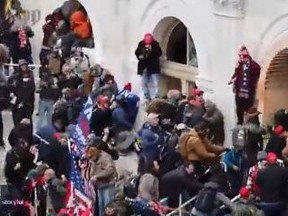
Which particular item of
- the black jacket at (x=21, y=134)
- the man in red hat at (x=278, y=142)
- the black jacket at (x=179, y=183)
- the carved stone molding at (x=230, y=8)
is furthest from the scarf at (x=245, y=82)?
the black jacket at (x=21, y=134)

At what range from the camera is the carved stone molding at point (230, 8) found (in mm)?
17859

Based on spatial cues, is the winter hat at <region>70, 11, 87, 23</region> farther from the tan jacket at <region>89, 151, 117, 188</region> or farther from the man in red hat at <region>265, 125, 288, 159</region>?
the man in red hat at <region>265, 125, 288, 159</region>

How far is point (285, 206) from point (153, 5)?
289 inches

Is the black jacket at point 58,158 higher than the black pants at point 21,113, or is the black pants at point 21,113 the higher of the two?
the black pants at point 21,113

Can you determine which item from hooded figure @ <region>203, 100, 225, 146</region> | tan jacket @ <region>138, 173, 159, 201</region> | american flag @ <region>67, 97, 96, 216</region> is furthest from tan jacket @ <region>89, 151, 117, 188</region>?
hooded figure @ <region>203, 100, 225, 146</region>

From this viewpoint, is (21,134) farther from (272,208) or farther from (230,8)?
(272,208)

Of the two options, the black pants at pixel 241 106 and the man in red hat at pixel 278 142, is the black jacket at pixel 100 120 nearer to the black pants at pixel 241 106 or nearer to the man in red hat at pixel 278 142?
the black pants at pixel 241 106

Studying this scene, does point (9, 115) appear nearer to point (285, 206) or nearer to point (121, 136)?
point (121, 136)

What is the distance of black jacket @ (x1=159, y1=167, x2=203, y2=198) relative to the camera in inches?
584

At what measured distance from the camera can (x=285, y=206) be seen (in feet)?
46.6

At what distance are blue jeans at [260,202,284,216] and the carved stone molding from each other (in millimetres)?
4740

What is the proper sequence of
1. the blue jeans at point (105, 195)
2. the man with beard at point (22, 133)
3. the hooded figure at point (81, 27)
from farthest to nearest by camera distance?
the hooded figure at point (81, 27) < the man with beard at point (22, 133) < the blue jeans at point (105, 195)

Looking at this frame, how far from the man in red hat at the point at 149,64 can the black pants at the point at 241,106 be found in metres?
2.51

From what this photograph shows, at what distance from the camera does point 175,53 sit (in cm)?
2056
